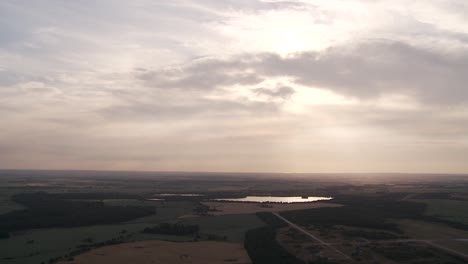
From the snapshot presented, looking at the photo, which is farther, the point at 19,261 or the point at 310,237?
the point at 310,237

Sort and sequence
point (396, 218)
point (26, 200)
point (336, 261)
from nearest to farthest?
point (336, 261)
point (396, 218)
point (26, 200)

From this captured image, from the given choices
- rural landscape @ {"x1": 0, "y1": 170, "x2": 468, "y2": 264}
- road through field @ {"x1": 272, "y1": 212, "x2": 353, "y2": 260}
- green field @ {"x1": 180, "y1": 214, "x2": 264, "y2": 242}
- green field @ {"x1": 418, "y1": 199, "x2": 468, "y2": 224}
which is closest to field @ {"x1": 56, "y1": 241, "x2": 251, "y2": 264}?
rural landscape @ {"x1": 0, "y1": 170, "x2": 468, "y2": 264}

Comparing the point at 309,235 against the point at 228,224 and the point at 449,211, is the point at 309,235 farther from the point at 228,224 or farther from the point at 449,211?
the point at 449,211

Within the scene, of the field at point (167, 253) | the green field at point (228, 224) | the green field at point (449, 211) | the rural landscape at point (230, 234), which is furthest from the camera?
the green field at point (449, 211)

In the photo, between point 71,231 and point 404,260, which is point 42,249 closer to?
point 71,231

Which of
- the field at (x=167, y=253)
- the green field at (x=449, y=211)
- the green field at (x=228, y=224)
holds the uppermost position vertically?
the green field at (x=449, y=211)

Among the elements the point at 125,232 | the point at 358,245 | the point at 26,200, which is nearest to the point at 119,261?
the point at 125,232

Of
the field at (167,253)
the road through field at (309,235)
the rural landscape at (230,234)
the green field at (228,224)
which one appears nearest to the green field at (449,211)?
the rural landscape at (230,234)

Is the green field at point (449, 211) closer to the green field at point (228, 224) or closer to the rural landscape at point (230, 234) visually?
the rural landscape at point (230, 234)

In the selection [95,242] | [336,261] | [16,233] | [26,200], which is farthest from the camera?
[26,200]
